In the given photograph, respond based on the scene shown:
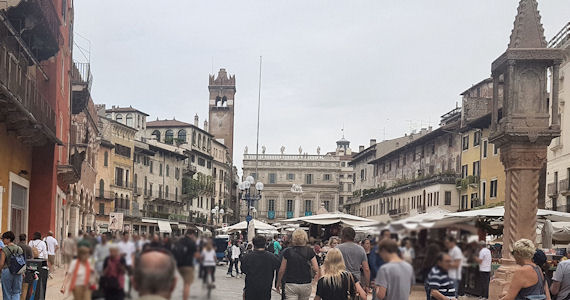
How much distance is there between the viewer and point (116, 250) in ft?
9.70

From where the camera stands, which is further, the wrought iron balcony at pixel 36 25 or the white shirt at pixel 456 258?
the wrought iron balcony at pixel 36 25

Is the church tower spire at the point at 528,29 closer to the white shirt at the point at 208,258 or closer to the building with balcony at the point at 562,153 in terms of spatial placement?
the white shirt at the point at 208,258

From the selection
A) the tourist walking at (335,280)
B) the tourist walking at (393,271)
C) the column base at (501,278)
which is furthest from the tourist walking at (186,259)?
the column base at (501,278)

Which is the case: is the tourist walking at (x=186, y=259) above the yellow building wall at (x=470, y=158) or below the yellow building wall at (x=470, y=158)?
below

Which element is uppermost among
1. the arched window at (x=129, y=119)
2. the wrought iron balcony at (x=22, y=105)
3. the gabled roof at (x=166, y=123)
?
the gabled roof at (x=166, y=123)

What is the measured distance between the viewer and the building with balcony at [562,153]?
41656 millimetres

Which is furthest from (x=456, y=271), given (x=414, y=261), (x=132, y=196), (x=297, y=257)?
(x=132, y=196)

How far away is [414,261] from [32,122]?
2011cm

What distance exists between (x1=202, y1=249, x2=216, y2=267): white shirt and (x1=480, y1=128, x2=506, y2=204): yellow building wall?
171 ft

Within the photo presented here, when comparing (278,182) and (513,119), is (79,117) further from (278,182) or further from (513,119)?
(278,182)

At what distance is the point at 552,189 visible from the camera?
43594 mm

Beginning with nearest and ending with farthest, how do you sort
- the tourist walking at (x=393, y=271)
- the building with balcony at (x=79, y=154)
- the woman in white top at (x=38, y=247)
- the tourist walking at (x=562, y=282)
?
the tourist walking at (x=393, y=271) → the tourist walking at (x=562, y=282) → the woman in white top at (x=38, y=247) → the building with balcony at (x=79, y=154)

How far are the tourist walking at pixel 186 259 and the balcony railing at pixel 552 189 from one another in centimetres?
4241

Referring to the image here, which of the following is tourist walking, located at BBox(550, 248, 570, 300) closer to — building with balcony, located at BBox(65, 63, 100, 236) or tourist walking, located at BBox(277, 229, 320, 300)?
tourist walking, located at BBox(277, 229, 320, 300)
